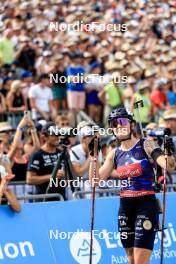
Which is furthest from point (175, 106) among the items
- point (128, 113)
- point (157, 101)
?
point (128, 113)

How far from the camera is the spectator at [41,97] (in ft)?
62.0

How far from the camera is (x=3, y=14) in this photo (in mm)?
23531

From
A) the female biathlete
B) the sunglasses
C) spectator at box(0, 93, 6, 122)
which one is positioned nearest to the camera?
the female biathlete

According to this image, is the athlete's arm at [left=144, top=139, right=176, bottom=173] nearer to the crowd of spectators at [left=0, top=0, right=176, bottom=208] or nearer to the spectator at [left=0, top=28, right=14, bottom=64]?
the crowd of spectators at [left=0, top=0, right=176, bottom=208]

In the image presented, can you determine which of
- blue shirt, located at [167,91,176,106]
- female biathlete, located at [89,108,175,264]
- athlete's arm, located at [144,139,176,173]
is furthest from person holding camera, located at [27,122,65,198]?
blue shirt, located at [167,91,176,106]

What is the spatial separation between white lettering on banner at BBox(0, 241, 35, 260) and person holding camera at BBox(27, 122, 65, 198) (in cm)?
134

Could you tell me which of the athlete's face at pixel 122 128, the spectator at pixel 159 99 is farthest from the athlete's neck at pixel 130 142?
the spectator at pixel 159 99

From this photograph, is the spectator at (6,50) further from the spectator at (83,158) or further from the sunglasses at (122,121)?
the sunglasses at (122,121)

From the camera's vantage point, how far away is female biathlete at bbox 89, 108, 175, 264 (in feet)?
38.1

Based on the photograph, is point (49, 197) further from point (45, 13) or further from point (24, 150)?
point (45, 13)

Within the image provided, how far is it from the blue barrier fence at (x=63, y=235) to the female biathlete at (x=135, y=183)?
1441 mm

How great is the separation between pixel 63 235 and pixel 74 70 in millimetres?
6380

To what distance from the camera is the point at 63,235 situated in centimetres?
1319

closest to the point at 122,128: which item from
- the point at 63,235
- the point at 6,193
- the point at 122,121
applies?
the point at 122,121
